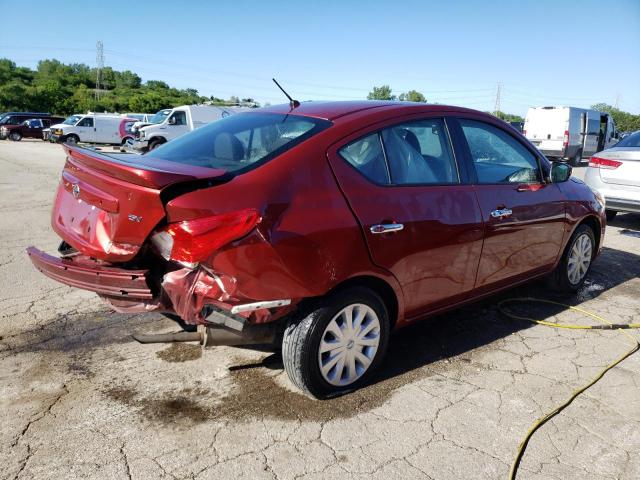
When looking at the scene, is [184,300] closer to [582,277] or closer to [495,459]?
[495,459]

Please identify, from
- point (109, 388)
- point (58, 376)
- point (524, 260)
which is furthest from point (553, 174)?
point (58, 376)

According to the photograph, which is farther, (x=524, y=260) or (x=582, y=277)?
(x=582, y=277)

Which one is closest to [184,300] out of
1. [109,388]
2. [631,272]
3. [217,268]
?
[217,268]

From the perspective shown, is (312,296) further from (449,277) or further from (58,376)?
(58,376)

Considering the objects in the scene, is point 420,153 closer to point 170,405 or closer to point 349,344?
point 349,344

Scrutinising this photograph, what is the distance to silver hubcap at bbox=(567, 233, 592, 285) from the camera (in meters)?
4.84

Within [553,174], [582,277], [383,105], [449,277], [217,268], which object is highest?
[383,105]

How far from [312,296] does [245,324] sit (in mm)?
383

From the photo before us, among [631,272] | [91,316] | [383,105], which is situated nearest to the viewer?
[383,105]

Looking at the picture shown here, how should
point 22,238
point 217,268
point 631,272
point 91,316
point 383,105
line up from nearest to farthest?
point 217,268, point 383,105, point 91,316, point 631,272, point 22,238

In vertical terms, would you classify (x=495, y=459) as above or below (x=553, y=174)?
below

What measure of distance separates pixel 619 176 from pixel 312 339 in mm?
6798

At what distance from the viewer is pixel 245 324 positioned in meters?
2.70

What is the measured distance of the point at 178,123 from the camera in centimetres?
2311
